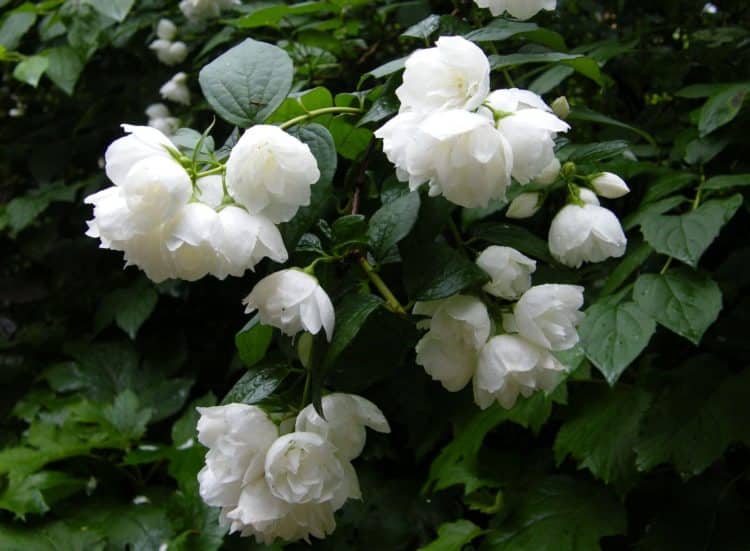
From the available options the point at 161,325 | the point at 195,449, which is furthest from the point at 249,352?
the point at 161,325

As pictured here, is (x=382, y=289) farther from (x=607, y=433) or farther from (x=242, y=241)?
(x=607, y=433)

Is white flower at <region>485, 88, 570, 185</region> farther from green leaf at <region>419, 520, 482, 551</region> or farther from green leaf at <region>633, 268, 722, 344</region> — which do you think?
green leaf at <region>419, 520, 482, 551</region>

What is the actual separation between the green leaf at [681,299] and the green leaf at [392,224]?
439 mm

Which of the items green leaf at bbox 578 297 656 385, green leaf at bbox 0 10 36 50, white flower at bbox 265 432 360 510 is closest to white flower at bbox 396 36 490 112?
white flower at bbox 265 432 360 510

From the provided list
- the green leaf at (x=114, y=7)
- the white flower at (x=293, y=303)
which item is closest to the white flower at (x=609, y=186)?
the white flower at (x=293, y=303)

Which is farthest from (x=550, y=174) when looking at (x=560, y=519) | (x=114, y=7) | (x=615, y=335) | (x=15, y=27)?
(x=15, y=27)

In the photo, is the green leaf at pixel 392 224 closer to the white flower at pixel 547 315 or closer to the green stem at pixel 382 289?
the green stem at pixel 382 289

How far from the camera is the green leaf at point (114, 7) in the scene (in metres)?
1.54

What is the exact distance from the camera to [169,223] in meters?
0.65

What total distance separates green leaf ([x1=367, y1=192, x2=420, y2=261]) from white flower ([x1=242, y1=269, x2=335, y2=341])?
12 centimetres

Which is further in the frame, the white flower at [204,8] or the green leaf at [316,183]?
the white flower at [204,8]

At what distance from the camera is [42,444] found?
169 cm

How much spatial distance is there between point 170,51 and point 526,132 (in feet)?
4.47

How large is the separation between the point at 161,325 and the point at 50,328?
38 centimetres
